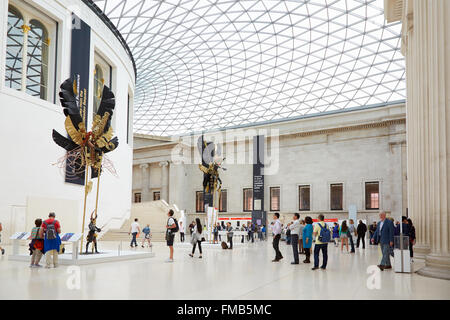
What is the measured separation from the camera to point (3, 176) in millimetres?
20375

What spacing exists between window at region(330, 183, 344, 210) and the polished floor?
3537 cm

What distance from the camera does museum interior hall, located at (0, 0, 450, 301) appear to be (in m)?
9.41

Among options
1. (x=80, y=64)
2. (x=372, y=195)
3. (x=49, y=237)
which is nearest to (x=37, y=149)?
(x=80, y=64)

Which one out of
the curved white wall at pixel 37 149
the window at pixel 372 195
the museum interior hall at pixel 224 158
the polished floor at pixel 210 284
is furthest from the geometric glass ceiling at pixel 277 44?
the polished floor at pixel 210 284

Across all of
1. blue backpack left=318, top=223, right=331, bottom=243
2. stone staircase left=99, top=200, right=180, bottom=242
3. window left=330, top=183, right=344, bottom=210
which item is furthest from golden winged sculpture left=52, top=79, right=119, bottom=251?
window left=330, top=183, right=344, bottom=210

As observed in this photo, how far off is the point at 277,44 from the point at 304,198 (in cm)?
1814

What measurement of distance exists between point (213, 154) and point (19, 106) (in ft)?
43.3

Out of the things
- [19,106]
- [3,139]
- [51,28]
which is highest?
[51,28]

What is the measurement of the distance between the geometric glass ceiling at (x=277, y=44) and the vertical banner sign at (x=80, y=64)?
24.2ft

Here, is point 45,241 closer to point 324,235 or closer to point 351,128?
point 324,235

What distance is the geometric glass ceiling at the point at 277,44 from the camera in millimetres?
36625
